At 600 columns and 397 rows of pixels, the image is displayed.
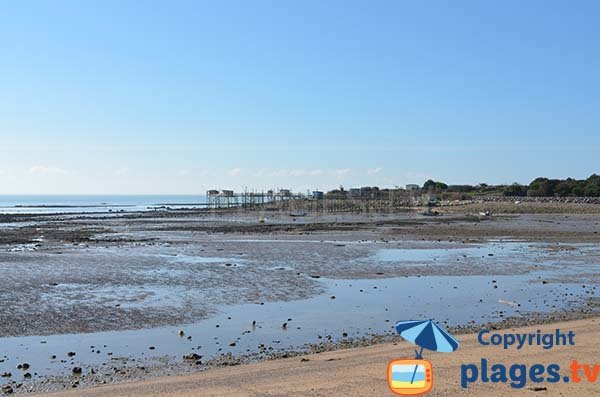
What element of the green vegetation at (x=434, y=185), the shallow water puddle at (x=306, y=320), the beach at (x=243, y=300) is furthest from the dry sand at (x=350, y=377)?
the green vegetation at (x=434, y=185)

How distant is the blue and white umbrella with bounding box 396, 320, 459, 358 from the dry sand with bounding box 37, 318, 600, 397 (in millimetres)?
1941

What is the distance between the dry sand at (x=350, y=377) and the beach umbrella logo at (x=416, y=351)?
615mm

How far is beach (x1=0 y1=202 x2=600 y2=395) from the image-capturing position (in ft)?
41.4

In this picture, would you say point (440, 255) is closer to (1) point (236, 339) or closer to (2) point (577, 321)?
(2) point (577, 321)

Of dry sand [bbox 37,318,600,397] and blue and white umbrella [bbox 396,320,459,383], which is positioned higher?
blue and white umbrella [bbox 396,320,459,383]

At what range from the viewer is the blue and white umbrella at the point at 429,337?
7320 millimetres

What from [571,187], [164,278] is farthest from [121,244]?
[571,187]

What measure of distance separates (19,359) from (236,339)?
4632 millimetres

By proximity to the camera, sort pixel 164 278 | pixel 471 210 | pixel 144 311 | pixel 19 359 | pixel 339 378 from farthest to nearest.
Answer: pixel 471 210 < pixel 164 278 < pixel 144 311 < pixel 19 359 < pixel 339 378

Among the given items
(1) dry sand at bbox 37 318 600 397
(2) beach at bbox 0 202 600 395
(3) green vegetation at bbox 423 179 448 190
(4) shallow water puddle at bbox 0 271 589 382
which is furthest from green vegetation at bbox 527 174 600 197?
(1) dry sand at bbox 37 318 600 397

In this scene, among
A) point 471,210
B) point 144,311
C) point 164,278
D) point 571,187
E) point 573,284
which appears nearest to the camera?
point 144,311

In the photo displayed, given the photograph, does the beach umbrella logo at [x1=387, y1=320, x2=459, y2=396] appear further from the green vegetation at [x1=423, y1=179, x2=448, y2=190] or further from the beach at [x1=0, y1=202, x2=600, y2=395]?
the green vegetation at [x1=423, y1=179, x2=448, y2=190]

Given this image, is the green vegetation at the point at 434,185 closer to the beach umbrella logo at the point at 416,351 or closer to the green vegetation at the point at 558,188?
the green vegetation at the point at 558,188

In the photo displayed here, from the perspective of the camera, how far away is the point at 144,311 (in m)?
17.7
